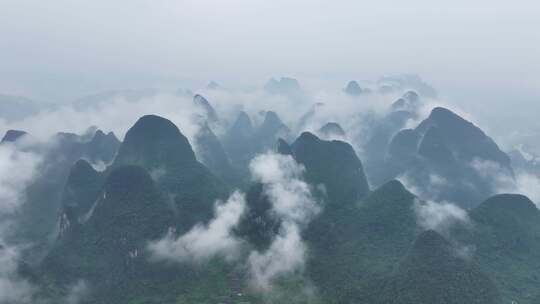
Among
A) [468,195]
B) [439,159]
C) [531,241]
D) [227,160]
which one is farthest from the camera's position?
[227,160]

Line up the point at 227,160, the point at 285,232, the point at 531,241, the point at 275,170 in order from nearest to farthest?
the point at 531,241, the point at 285,232, the point at 275,170, the point at 227,160

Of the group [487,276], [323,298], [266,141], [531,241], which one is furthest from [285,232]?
[266,141]

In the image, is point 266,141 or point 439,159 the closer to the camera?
point 439,159

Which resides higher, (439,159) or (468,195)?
(439,159)

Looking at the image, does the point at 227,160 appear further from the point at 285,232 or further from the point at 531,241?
the point at 531,241

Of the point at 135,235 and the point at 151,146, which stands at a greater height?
the point at 151,146

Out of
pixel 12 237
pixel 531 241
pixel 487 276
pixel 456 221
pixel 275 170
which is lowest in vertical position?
pixel 487 276

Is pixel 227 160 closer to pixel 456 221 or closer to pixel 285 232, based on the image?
pixel 285 232

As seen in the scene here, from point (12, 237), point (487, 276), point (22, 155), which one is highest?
point (22, 155)

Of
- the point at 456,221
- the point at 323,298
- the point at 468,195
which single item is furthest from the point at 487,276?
the point at 468,195
